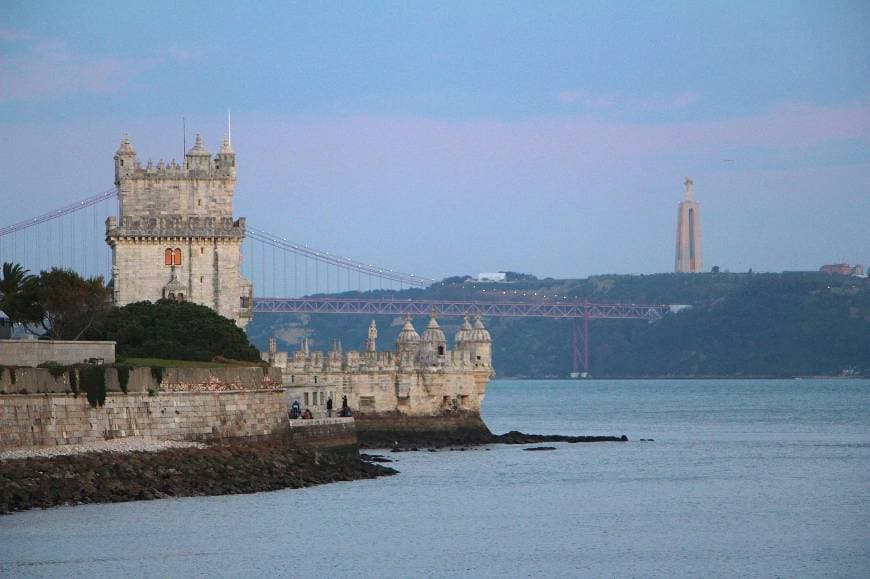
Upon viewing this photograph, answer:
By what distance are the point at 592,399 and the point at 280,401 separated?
7481cm

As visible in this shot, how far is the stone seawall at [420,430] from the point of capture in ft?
189

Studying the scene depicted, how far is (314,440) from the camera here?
1841 inches

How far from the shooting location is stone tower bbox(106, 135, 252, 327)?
178 feet

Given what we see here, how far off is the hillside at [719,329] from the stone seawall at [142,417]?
109040 millimetres

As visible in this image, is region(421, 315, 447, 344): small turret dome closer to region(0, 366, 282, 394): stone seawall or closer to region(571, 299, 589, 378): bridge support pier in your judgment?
region(0, 366, 282, 394): stone seawall

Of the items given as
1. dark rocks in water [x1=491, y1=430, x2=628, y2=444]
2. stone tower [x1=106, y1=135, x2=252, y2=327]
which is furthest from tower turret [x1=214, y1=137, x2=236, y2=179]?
dark rocks in water [x1=491, y1=430, x2=628, y2=444]

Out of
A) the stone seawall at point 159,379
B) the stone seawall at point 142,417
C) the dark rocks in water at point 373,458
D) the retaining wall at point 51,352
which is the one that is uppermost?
the retaining wall at point 51,352

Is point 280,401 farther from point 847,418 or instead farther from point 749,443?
point 847,418

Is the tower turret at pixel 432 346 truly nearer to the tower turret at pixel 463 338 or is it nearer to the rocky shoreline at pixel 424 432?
the tower turret at pixel 463 338

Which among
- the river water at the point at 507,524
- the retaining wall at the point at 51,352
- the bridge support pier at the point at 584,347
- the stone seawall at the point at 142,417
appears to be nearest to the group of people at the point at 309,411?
the river water at the point at 507,524

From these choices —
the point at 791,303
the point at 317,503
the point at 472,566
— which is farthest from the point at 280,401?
the point at 791,303

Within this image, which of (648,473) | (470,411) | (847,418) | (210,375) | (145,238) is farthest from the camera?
(847,418)

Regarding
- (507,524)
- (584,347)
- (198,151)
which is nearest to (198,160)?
(198,151)

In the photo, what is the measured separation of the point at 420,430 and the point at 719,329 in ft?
371
